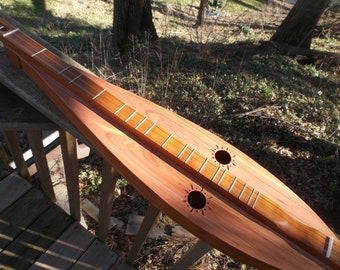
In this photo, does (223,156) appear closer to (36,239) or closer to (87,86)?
(87,86)

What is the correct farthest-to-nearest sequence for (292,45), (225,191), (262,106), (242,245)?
1. (292,45)
2. (262,106)
3. (225,191)
4. (242,245)

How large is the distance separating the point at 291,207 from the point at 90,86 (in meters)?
1.20

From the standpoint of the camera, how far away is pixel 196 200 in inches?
46.4

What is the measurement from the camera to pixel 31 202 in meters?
1.91

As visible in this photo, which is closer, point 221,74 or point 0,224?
point 0,224

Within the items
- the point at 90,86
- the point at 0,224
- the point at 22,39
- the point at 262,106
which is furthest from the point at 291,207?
the point at 262,106

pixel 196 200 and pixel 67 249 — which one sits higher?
pixel 196 200

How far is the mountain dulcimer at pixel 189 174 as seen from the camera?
1.06 metres

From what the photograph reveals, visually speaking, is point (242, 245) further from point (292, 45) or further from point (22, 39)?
point (292, 45)

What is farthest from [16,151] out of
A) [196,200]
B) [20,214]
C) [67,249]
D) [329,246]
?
[329,246]

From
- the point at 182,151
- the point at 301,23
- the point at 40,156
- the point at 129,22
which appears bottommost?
the point at 129,22

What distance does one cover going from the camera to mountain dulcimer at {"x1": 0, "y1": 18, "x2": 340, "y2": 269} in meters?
1.06

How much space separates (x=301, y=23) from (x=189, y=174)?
5576mm

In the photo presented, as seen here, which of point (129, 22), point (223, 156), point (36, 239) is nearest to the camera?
point (223, 156)
